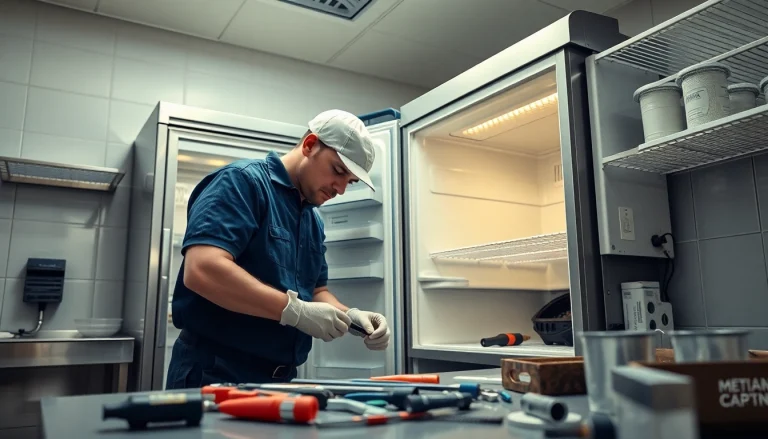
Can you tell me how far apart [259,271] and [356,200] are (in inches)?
32.6

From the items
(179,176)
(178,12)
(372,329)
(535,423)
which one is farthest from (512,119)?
(535,423)

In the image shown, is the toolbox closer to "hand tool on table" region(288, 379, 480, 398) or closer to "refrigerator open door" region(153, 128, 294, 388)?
"hand tool on table" region(288, 379, 480, 398)

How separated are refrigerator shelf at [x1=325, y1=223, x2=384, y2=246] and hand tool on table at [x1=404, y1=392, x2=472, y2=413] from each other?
1568 millimetres

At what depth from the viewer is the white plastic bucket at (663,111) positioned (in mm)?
1453

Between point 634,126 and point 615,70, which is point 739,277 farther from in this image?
point 615,70

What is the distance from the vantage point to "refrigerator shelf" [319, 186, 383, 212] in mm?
2279

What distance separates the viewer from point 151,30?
8.86 ft

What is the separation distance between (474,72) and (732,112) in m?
0.79

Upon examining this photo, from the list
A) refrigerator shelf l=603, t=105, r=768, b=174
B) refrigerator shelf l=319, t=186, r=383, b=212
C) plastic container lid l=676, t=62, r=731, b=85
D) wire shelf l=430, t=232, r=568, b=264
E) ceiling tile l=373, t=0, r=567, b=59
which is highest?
ceiling tile l=373, t=0, r=567, b=59

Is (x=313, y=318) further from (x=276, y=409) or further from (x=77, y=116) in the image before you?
(x=77, y=116)

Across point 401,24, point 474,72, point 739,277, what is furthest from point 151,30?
point 739,277

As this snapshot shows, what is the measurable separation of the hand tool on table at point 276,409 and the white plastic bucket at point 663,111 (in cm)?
120

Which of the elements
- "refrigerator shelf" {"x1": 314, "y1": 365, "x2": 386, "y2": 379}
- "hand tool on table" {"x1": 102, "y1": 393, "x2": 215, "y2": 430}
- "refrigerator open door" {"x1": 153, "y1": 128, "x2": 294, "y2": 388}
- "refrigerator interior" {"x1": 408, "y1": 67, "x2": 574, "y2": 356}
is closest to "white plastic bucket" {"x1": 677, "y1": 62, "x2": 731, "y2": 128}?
"refrigerator interior" {"x1": 408, "y1": 67, "x2": 574, "y2": 356}

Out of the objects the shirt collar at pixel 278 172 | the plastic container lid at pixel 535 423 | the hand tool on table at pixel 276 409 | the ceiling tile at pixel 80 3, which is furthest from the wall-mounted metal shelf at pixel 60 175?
the plastic container lid at pixel 535 423
